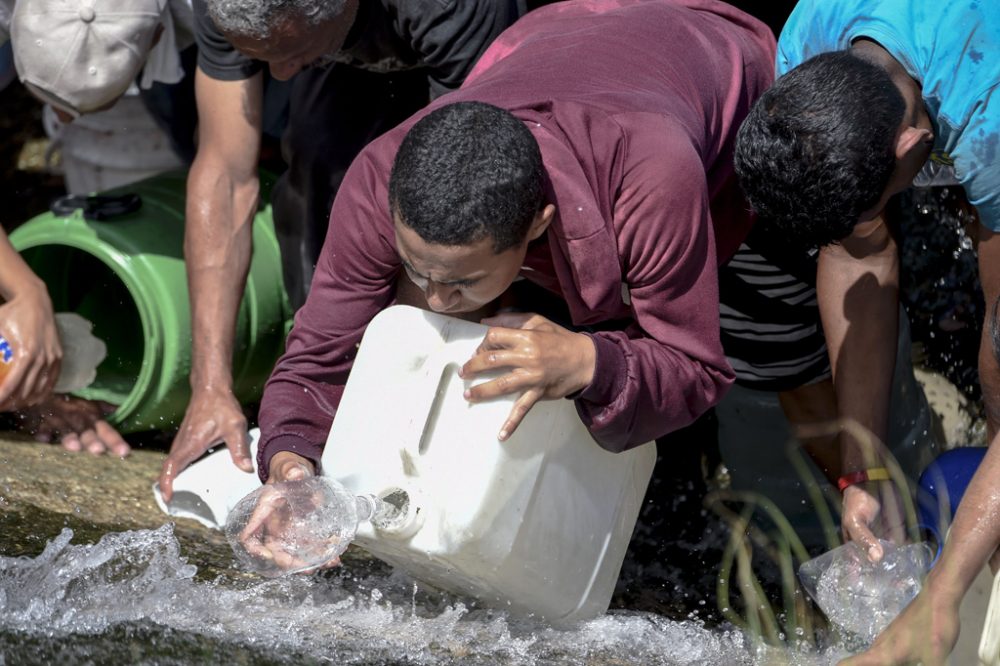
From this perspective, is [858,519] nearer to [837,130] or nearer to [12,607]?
[837,130]

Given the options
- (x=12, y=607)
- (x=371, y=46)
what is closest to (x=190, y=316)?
(x=371, y=46)

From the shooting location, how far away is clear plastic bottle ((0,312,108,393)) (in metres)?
3.54

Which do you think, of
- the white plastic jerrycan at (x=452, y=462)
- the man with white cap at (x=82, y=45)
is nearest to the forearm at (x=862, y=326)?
the white plastic jerrycan at (x=452, y=462)

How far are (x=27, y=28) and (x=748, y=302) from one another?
188 cm

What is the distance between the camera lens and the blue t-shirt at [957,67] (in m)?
2.25

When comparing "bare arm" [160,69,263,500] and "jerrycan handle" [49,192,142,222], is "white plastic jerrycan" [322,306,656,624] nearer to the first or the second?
"bare arm" [160,69,263,500]

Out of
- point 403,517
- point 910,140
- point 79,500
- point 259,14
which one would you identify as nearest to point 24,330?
point 79,500

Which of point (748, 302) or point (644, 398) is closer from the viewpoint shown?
point (644, 398)

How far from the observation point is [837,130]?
7.17 ft

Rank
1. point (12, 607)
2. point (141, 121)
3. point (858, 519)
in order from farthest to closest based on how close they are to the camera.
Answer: point (141, 121)
point (858, 519)
point (12, 607)

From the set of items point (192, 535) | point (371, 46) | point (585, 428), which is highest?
point (371, 46)

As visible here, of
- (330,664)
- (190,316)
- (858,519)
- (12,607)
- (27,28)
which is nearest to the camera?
(330,664)

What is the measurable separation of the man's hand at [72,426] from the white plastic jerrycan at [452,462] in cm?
137

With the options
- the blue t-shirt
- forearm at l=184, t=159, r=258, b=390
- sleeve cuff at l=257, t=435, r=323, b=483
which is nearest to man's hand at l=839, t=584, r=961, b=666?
the blue t-shirt
